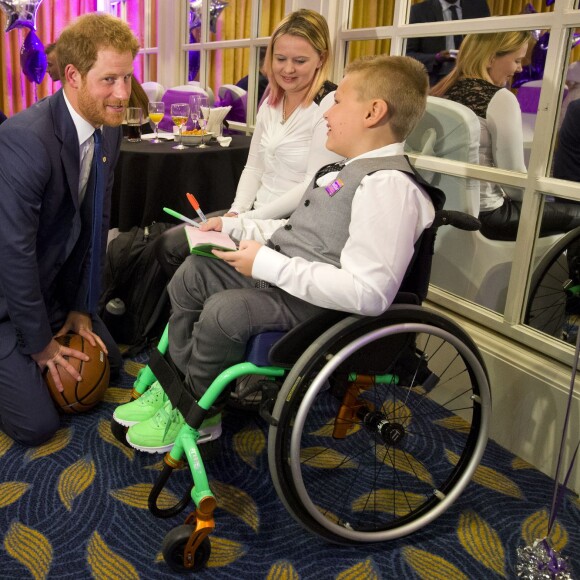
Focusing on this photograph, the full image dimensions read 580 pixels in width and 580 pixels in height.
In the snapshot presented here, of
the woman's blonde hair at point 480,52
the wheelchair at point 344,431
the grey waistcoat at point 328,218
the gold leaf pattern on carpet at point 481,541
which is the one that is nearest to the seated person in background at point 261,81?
the woman's blonde hair at point 480,52

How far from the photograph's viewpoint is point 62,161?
64.9 inches

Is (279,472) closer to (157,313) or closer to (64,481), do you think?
(64,481)

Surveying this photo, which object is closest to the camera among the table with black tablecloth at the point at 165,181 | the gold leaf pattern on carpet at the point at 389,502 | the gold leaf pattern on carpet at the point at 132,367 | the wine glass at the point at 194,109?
the gold leaf pattern on carpet at the point at 389,502

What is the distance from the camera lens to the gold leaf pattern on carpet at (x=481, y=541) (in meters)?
1.38

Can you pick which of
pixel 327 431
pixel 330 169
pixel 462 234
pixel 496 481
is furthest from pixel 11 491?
pixel 462 234

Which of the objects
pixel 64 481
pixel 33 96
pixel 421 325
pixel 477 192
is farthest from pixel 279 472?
pixel 33 96

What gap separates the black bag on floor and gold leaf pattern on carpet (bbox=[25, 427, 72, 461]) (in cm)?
49

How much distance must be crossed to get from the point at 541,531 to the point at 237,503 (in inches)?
29.0

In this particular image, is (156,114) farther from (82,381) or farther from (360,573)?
(360,573)

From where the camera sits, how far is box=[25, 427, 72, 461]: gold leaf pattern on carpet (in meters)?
1.67

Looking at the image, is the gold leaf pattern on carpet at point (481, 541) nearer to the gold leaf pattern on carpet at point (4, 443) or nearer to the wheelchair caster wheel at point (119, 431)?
the wheelchair caster wheel at point (119, 431)

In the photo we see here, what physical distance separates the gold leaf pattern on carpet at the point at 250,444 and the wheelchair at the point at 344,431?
127mm

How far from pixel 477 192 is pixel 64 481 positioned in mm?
1433

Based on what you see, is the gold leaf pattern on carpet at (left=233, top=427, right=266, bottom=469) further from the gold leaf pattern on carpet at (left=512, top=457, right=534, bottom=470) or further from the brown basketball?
the gold leaf pattern on carpet at (left=512, top=457, right=534, bottom=470)
